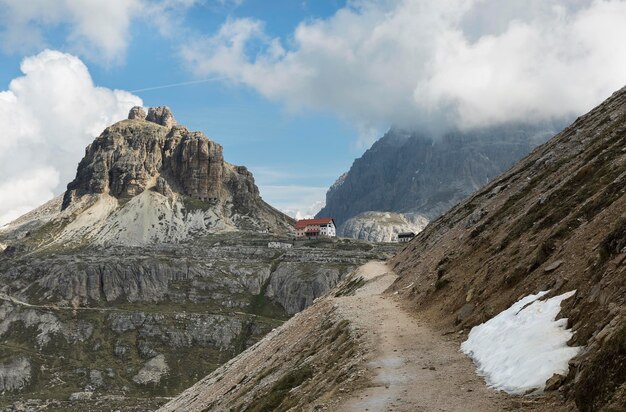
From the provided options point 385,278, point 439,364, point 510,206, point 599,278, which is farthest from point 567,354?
point 385,278

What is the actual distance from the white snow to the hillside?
307mm

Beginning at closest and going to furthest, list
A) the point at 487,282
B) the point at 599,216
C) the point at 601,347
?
the point at 601,347 → the point at 599,216 → the point at 487,282

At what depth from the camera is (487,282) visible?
125 ft

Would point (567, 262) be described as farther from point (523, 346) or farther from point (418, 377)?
point (418, 377)

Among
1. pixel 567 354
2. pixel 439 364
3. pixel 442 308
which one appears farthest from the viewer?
pixel 442 308

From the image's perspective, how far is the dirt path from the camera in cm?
2159

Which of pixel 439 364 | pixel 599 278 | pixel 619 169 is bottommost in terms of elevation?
pixel 439 364

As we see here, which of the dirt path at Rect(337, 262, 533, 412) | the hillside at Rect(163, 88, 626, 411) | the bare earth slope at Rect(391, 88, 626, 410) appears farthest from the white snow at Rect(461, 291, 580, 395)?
the bare earth slope at Rect(391, 88, 626, 410)

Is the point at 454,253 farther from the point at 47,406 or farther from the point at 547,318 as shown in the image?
the point at 47,406

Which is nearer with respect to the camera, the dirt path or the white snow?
the white snow

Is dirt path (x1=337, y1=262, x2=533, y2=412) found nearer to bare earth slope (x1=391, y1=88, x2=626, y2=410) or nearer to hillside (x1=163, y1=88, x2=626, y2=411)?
hillside (x1=163, y1=88, x2=626, y2=411)

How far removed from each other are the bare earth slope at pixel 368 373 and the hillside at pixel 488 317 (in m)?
0.10

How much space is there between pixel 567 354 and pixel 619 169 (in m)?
28.0

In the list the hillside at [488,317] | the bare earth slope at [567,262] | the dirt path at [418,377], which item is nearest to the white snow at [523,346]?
the hillside at [488,317]
